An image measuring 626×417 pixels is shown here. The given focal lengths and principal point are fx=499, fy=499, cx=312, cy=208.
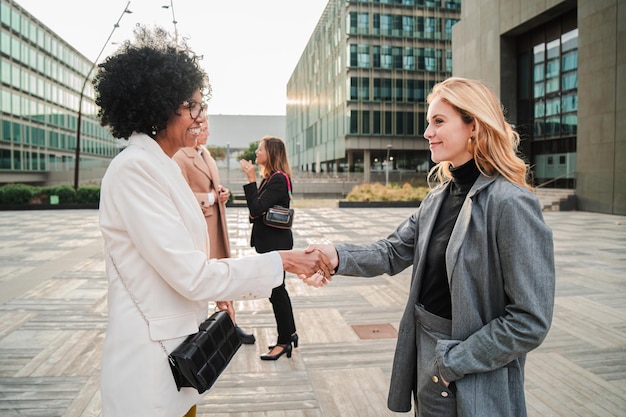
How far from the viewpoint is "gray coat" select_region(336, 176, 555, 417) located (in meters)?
1.76

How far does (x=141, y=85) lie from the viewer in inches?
77.3

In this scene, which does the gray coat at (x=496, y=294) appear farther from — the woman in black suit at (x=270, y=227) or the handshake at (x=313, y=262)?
the woman in black suit at (x=270, y=227)

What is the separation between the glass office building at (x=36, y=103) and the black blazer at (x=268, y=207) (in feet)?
127

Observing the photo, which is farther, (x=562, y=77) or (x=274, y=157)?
(x=562, y=77)

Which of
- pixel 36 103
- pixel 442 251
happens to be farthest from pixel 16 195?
pixel 36 103

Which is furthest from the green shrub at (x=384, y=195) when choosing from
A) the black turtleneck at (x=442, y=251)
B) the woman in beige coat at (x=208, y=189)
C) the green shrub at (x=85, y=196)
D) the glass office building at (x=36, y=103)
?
the black turtleneck at (x=442, y=251)

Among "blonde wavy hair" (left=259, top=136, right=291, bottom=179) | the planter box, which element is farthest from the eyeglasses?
the planter box

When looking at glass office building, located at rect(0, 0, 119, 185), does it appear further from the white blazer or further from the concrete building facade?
the white blazer

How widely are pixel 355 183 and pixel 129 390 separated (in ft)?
149

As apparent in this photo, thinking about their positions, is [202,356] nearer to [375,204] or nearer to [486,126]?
[486,126]

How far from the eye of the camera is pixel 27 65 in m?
48.5

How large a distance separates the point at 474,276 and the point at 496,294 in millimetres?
111

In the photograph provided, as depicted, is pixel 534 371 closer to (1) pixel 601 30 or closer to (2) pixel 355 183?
(1) pixel 601 30

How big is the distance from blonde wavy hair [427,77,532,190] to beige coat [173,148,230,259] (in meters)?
2.74
